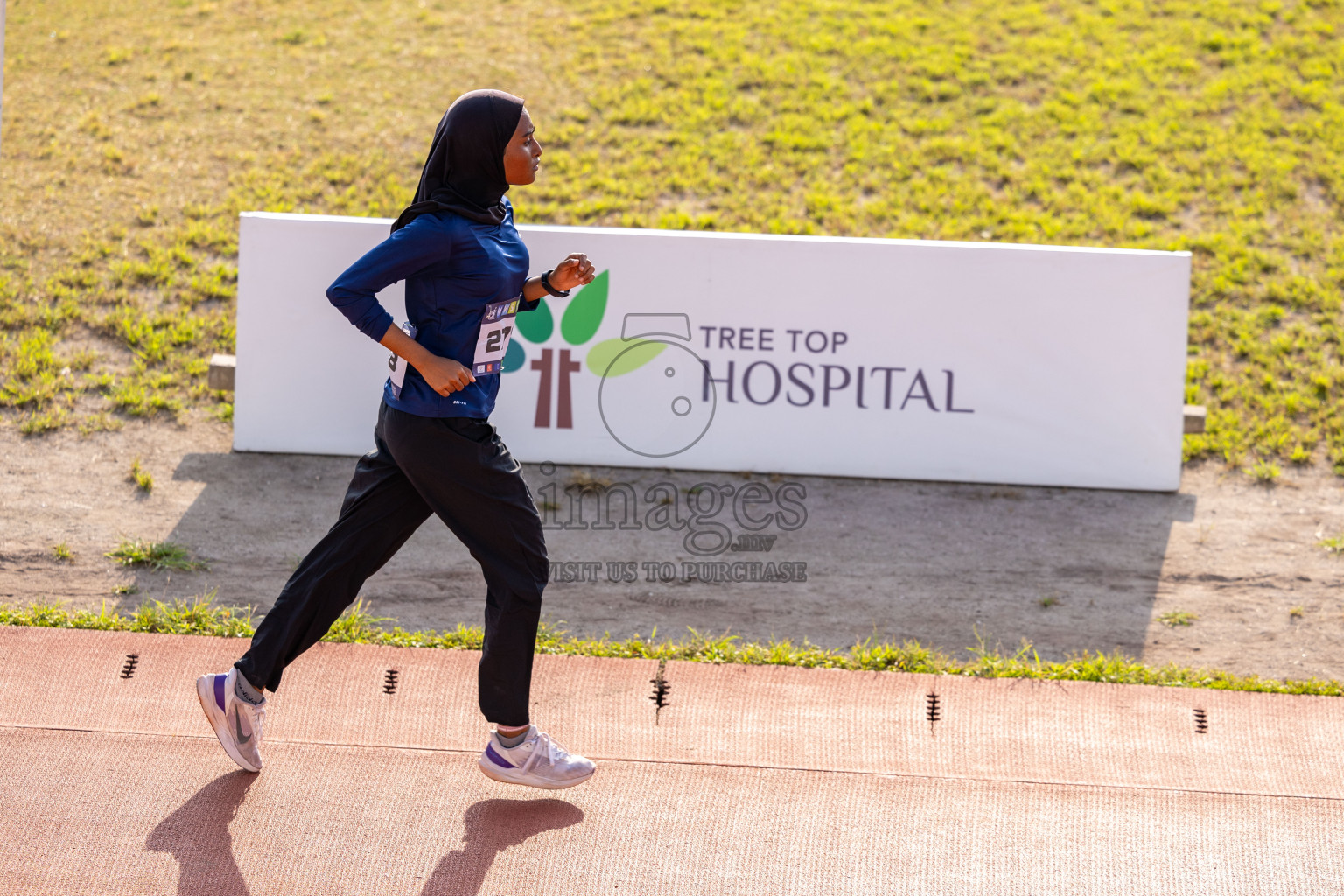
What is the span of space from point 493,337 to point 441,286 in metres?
0.20

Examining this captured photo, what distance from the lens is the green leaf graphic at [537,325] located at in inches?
249

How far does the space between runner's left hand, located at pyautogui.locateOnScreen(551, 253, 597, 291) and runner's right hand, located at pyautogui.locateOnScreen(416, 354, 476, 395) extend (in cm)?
43

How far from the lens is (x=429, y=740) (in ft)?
13.5

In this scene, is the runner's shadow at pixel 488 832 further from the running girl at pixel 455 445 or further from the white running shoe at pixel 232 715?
the white running shoe at pixel 232 715

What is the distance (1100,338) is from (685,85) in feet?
19.8

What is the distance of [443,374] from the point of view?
3338 millimetres

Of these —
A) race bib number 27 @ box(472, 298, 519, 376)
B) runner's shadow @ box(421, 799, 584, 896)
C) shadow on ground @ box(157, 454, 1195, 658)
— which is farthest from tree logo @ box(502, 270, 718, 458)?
runner's shadow @ box(421, 799, 584, 896)

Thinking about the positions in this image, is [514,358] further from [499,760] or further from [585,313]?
[499,760]

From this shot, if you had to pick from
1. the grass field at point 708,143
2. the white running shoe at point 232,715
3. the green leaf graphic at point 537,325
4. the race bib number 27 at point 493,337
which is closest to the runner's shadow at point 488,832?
the white running shoe at point 232,715

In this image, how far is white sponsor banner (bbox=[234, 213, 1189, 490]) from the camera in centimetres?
634

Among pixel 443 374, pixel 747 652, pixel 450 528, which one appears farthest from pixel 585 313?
pixel 443 374

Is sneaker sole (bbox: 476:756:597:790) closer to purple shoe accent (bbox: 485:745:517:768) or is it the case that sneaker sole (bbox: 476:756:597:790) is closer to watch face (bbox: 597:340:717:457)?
purple shoe accent (bbox: 485:745:517:768)

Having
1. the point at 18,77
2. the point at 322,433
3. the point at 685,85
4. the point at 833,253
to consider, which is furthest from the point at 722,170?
the point at 18,77

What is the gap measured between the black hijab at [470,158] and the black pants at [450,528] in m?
0.57
